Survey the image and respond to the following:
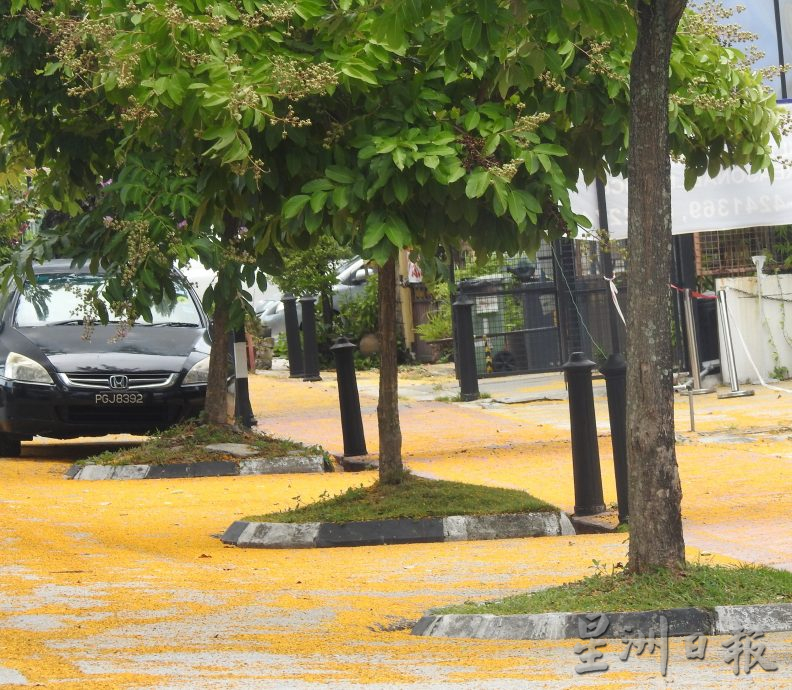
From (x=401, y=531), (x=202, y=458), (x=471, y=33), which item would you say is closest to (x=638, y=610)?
(x=471, y=33)

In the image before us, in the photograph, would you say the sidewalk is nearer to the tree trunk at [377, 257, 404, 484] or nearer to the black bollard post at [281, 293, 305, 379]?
the tree trunk at [377, 257, 404, 484]

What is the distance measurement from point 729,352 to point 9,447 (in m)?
8.15

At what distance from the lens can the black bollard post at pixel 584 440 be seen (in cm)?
1002

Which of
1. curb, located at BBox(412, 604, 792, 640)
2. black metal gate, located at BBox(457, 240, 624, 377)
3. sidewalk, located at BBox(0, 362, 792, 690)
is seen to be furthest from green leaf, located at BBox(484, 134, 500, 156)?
black metal gate, located at BBox(457, 240, 624, 377)

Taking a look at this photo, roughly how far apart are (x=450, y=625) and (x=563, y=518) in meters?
3.37

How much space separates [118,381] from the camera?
14.3 metres

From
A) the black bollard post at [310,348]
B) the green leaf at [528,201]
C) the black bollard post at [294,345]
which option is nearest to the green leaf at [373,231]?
the green leaf at [528,201]

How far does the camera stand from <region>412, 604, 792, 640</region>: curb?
618 centimetres

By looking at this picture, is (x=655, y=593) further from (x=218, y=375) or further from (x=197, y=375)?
(x=197, y=375)

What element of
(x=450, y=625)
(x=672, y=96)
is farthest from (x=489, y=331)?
(x=450, y=625)

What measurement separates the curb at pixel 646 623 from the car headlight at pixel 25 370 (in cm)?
868

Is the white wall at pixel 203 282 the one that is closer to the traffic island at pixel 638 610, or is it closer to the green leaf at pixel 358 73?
the green leaf at pixel 358 73

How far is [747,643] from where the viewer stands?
5.96m

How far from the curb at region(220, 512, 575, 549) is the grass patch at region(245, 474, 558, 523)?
0.07 metres
